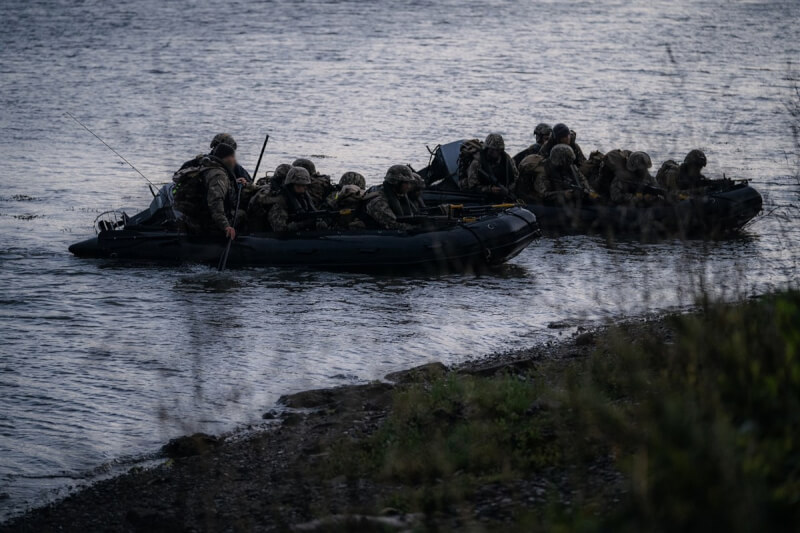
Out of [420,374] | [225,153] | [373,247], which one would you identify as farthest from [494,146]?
[420,374]

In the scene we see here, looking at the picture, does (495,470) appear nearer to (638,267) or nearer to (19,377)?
(19,377)

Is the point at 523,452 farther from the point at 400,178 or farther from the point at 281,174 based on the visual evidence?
the point at 281,174

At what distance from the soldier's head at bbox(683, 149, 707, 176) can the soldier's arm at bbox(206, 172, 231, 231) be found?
7.59 m

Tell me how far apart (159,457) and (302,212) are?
7.37 metres

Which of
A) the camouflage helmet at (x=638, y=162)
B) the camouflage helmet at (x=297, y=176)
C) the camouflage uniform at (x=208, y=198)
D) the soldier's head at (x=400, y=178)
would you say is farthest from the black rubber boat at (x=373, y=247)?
the camouflage helmet at (x=638, y=162)

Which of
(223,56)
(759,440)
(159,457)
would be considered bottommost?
(159,457)

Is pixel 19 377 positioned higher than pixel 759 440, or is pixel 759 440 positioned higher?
pixel 759 440

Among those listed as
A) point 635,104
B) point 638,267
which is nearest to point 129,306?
point 638,267

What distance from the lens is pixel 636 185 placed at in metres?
18.0

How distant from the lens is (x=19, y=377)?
10930 millimetres

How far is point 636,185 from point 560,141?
1.66 meters

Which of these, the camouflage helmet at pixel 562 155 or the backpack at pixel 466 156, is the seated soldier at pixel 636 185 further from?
Result: the backpack at pixel 466 156

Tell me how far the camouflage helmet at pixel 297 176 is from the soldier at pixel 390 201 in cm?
95

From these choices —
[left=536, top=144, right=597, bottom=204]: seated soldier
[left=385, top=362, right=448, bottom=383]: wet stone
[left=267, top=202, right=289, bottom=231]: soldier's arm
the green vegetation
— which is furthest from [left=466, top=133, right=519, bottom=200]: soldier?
the green vegetation
